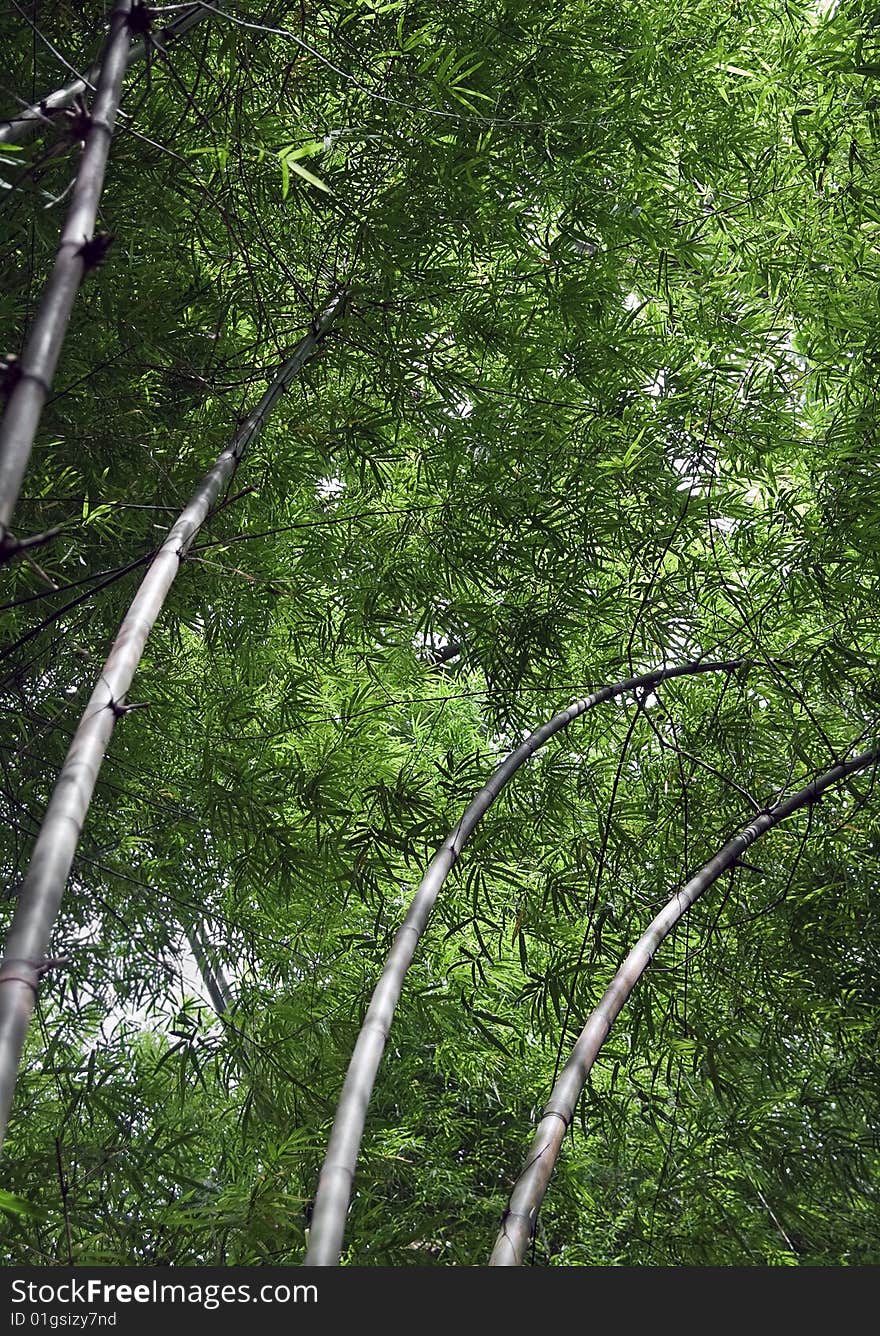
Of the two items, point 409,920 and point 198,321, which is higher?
point 198,321

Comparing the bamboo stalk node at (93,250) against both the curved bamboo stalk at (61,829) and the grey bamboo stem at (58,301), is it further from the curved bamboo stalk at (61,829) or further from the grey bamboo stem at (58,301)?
the curved bamboo stalk at (61,829)

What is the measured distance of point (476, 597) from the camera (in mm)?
2965

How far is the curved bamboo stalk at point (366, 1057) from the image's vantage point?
4.33 ft

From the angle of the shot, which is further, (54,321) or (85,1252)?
(85,1252)

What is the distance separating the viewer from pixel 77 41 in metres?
2.30

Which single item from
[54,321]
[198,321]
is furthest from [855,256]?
[54,321]

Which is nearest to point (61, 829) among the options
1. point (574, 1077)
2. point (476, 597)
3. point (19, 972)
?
point (19, 972)

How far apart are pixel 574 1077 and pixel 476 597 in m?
1.53

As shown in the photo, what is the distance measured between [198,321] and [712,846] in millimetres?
1797

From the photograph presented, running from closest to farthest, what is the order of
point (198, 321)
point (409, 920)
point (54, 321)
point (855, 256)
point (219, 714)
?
point (54, 321) < point (409, 920) < point (855, 256) < point (198, 321) < point (219, 714)

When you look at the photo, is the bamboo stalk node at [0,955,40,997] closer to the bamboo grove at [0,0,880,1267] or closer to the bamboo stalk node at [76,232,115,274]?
the bamboo stalk node at [76,232,115,274]

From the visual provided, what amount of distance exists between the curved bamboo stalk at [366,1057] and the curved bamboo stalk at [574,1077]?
247mm

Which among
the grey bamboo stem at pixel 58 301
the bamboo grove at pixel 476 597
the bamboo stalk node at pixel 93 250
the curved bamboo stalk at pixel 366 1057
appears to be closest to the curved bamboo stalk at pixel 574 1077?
the bamboo grove at pixel 476 597

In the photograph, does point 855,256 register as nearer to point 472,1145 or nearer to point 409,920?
point 409,920
